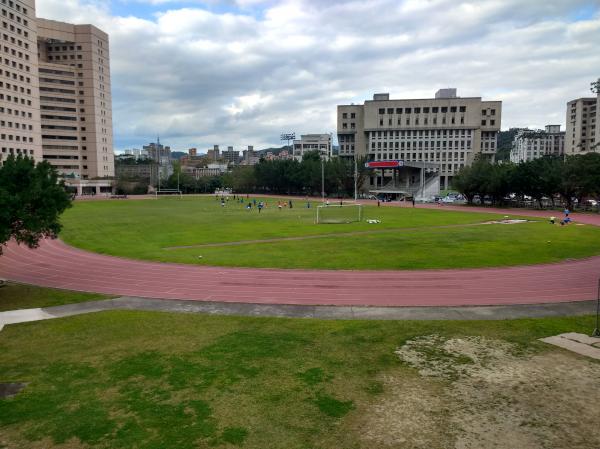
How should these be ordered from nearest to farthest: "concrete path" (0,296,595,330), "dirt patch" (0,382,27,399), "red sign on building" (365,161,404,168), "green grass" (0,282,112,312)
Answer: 1. "dirt patch" (0,382,27,399)
2. "concrete path" (0,296,595,330)
3. "green grass" (0,282,112,312)
4. "red sign on building" (365,161,404,168)

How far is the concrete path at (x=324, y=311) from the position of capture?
15.6 metres

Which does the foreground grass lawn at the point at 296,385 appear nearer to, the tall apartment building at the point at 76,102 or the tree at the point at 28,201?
the tree at the point at 28,201

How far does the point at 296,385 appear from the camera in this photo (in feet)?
33.3

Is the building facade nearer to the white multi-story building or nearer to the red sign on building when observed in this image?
the red sign on building

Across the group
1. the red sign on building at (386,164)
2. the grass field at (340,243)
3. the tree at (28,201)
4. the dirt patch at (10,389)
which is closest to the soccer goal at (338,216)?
the grass field at (340,243)

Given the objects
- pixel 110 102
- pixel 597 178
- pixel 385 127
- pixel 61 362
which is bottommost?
pixel 61 362

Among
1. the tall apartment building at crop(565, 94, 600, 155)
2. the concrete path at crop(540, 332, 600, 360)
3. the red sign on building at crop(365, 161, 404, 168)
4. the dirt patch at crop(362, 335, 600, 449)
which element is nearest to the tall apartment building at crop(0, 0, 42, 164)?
the red sign on building at crop(365, 161, 404, 168)

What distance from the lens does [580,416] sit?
878 cm

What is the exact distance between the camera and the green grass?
57.6 ft

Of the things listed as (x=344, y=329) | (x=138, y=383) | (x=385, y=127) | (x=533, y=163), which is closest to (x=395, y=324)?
(x=344, y=329)

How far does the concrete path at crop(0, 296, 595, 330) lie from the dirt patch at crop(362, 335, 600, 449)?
124 inches

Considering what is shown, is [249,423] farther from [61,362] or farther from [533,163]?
[533,163]

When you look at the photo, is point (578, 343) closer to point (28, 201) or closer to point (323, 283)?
point (323, 283)

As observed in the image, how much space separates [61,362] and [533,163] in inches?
2959
